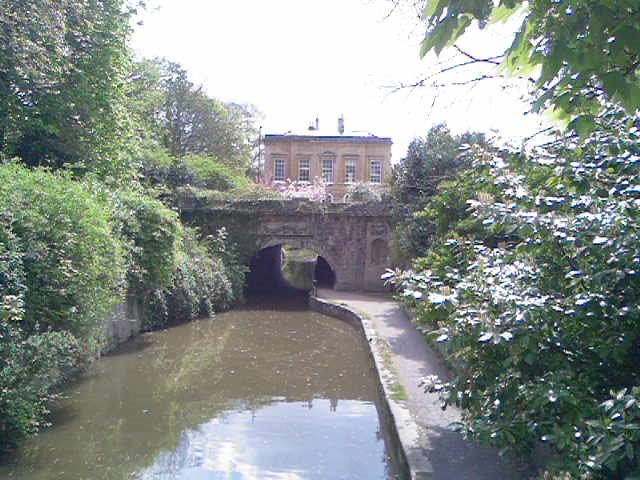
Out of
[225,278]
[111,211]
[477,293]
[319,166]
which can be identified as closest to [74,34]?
[111,211]

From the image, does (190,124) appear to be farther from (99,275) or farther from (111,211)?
(99,275)

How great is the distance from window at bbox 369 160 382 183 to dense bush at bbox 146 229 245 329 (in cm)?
1749

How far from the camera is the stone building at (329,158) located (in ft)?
128

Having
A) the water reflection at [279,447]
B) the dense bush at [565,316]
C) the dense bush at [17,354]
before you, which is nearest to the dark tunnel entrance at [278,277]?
the water reflection at [279,447]

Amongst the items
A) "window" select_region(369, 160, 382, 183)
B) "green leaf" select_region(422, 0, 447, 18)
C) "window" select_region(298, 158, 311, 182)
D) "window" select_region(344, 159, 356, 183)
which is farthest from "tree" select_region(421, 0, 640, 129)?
"window" select_region(298, 158, 311, 182)

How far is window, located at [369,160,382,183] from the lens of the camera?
38750mm

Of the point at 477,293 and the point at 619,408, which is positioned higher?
the point at 477,293

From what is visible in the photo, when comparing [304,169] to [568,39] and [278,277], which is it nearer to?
[278,277]

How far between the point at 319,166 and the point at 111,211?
27.8m

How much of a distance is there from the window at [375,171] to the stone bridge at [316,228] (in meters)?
15.0

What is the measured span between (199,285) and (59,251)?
10326mm

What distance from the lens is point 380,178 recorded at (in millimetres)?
38781

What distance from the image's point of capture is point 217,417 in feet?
30.9

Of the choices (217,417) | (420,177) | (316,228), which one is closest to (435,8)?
(217,417)
